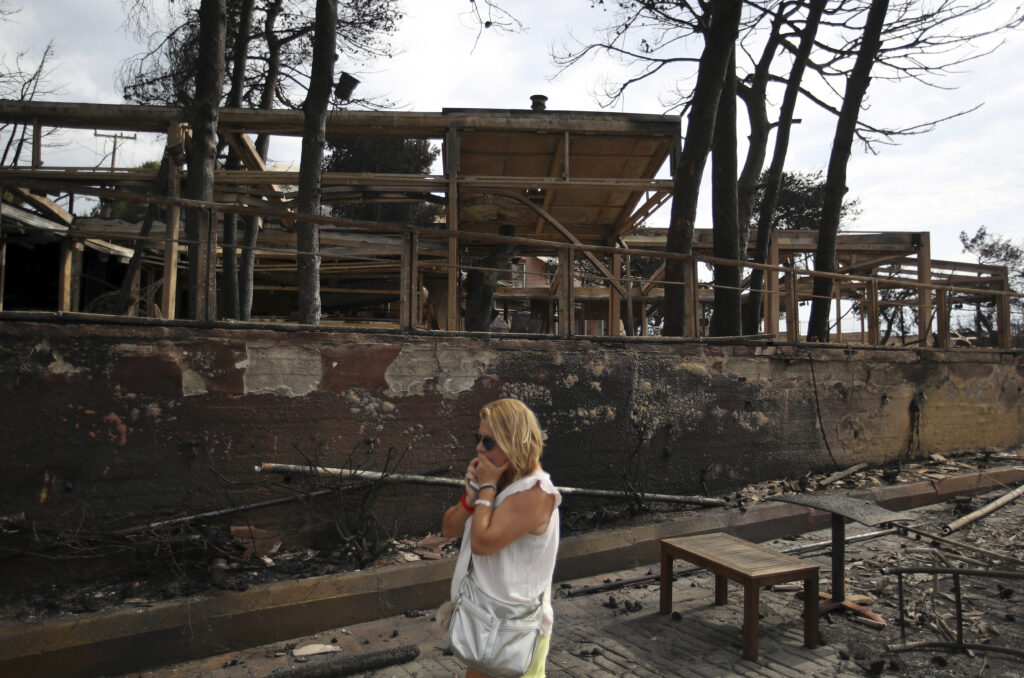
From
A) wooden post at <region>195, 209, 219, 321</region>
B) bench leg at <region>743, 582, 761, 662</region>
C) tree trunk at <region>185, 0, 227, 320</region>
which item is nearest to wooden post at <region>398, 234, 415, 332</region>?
wooden post at <region>195, 209, 219, 321</region>

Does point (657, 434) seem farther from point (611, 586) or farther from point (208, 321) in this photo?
point (208, 321)

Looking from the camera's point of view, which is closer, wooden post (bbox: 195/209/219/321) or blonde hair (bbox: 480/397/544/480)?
blonde hair (bbox: 480/397/544/480)

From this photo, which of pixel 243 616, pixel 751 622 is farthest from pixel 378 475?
pixel 751 622

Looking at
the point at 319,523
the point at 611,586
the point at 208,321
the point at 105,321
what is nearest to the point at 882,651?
the point at 611,586

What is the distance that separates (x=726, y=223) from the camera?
31.2ft

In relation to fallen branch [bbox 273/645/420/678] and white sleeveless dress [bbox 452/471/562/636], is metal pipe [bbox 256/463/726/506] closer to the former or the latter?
fallen branch [bbox 273/645/420/678]

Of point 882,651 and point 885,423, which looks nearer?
point 882,651

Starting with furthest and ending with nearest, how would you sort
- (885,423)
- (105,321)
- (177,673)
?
1. (885,423)
2. (105,321)
3. (177,673)

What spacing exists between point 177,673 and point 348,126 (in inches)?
Result: 295

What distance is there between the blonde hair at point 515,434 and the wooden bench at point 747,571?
91.2 inches

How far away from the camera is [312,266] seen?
7121mm

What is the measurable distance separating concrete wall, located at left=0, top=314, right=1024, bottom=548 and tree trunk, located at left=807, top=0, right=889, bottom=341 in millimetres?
2963

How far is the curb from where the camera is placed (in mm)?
3863

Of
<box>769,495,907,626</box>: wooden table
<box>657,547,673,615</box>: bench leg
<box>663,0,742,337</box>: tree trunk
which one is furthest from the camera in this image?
<box>663,0,742,337</box>: tree trunk
